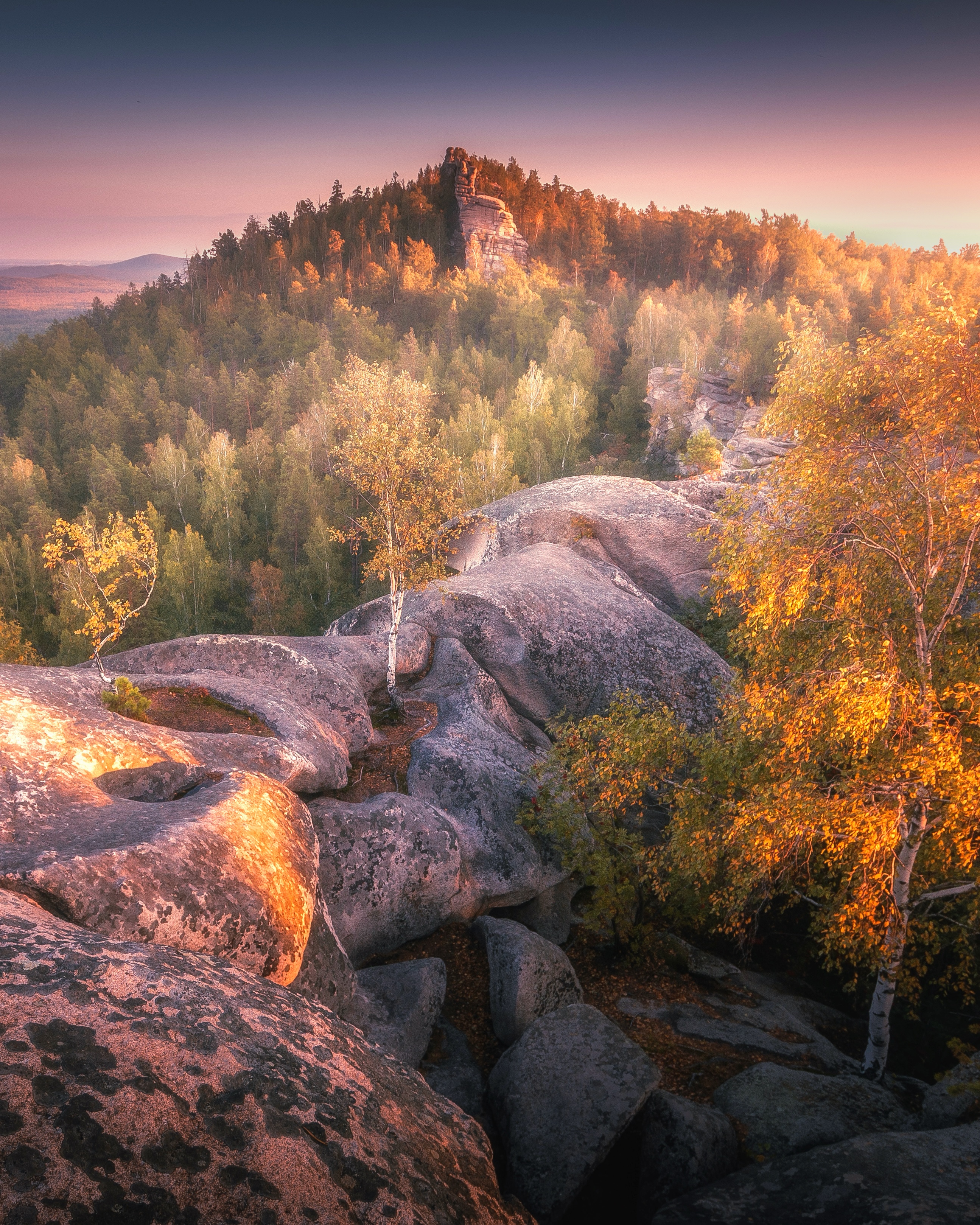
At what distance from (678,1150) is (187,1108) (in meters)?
7.70

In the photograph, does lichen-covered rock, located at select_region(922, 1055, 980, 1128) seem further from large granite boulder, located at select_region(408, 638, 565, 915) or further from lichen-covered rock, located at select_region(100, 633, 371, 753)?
lichen-covered rock, located at select_region(100, 633, 371, 753)

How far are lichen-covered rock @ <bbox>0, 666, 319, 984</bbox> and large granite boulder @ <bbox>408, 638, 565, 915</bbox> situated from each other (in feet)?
19.6

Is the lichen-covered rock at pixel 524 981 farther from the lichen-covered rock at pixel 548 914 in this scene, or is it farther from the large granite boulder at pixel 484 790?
the lichen-covered rock at pixel 548 914

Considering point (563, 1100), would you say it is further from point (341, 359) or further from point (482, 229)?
point (482, 229)

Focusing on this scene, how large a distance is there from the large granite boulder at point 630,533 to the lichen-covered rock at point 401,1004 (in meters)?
24.8

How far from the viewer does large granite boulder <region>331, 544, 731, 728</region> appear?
85.3ft

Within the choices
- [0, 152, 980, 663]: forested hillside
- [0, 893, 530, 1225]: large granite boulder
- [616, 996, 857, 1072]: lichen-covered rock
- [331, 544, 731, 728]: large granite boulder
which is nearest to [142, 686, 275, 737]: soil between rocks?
[331, 544, 731, 728]: large granite boulder

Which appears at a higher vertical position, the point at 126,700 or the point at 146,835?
the point at 146,835

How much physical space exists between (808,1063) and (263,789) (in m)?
12.2

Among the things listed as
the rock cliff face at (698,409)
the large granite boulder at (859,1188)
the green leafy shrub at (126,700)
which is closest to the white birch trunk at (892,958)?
the large granite boulder at (859,1188)

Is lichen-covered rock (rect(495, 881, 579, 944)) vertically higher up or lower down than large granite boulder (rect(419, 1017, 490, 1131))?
lower down

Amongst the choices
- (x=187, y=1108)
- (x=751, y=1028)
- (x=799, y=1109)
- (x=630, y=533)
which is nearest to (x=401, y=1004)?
(x=799, y=1109)

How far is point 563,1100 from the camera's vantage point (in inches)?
400

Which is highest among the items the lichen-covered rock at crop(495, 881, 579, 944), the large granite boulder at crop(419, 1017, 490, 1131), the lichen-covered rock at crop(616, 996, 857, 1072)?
the large granite boulder at crop(419, 1017, 490, 1131)
